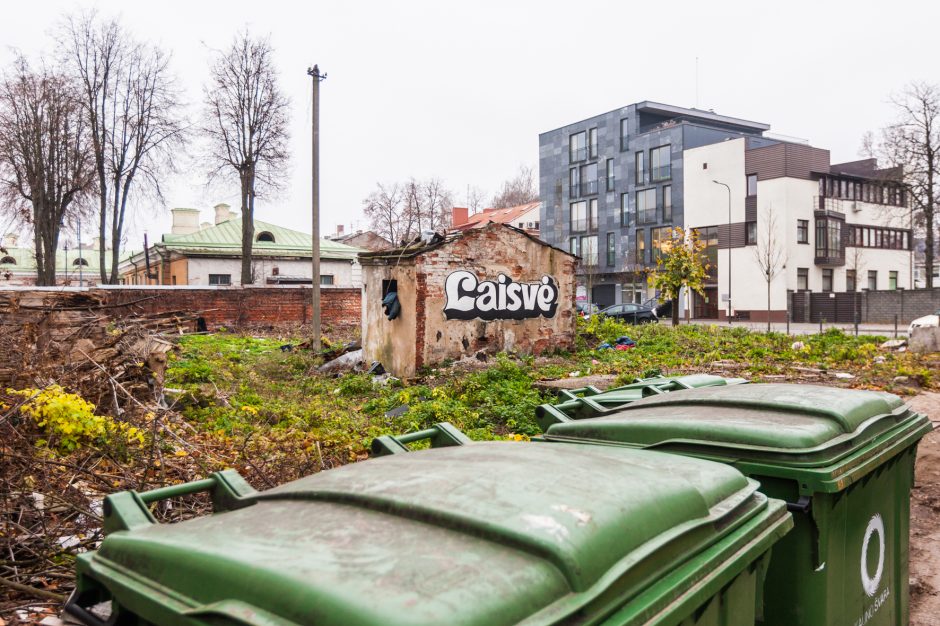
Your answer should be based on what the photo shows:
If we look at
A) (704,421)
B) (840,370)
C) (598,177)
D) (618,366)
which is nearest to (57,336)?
(704,421)

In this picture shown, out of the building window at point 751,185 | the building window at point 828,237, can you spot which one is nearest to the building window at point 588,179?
the building window at point 751,185

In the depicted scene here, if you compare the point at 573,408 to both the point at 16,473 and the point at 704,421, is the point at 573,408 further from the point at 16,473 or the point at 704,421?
the point at 16,473

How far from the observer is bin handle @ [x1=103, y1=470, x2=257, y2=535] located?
Result: 5.70ft

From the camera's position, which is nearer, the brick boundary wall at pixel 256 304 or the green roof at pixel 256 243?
the brick boundary wall at pixel 256 304

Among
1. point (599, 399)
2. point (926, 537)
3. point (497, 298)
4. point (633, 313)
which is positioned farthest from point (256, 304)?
point (926, 537)

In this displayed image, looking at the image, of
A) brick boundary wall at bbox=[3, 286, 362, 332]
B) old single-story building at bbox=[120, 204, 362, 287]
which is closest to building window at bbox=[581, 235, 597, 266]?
old single-story building at bbox=[120, 204, 362, 287]

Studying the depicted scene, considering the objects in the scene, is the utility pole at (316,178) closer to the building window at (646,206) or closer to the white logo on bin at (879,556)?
the white logo on bin at (879,556)

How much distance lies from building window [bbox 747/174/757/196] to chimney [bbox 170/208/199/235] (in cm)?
3760

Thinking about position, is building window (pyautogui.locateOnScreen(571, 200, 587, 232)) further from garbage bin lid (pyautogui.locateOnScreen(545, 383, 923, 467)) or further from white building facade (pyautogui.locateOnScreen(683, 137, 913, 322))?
garbage bin lid (pyautogui.locateOnScreen(545, 383, 923, 467))

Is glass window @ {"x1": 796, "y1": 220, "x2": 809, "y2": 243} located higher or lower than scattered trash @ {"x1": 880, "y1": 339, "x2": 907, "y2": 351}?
higher

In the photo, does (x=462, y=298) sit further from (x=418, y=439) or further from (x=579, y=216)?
(x=579, y=216)

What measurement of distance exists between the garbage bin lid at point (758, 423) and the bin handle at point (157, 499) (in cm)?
156

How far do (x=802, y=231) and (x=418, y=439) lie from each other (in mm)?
40957

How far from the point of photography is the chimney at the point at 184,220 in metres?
46.8
